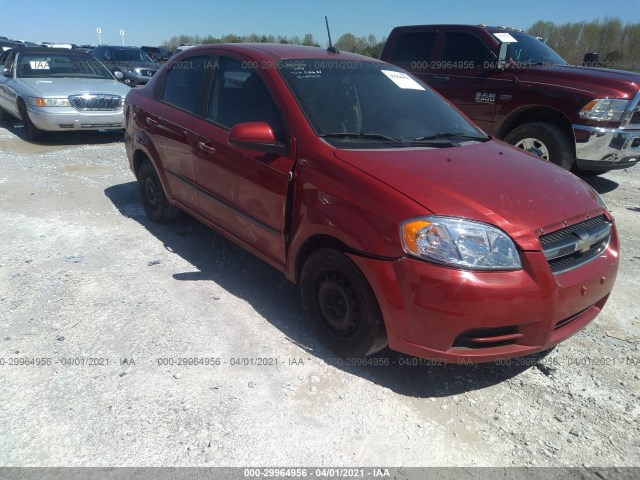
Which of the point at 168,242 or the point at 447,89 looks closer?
the point at 168,242

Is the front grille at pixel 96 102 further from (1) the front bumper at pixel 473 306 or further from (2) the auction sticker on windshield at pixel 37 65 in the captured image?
(1) the front bumper at pixel 473 306

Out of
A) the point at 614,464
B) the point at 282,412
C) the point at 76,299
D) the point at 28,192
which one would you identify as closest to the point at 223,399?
the point at 282,412

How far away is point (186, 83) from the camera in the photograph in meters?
4.30

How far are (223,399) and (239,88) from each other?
2200 millimetres

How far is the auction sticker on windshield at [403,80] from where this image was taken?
3.76 metres

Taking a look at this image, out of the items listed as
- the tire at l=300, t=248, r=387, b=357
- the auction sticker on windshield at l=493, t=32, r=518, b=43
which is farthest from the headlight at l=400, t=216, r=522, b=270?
the auction sticker on windshield at l=493, t=32, r=518, b=43

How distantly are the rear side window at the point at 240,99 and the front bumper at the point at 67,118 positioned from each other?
18.3ft

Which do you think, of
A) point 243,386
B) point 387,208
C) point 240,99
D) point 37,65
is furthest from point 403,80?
point 37,65

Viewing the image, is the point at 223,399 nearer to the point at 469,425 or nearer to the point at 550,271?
the point at 469,425

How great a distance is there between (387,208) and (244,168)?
128 cm

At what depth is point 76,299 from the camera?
358 centimetres

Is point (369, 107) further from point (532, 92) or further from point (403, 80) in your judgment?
point (532, 92)

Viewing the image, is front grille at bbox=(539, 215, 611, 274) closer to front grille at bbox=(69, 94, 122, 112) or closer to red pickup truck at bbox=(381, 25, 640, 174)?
red pickup truck at bbox=(381, 25, 640, 174)

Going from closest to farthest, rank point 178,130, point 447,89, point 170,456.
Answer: point 170,456 < point 178,130 < point 447,89
